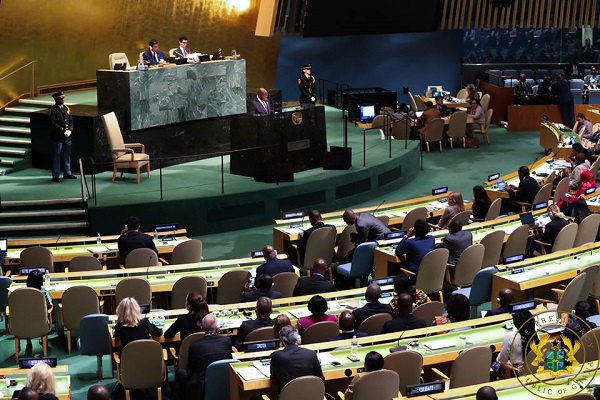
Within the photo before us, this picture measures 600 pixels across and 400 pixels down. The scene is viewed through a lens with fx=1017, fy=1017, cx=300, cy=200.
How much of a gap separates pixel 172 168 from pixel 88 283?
712 centimetres

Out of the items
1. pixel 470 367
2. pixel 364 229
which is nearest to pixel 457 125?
pixel 364 229

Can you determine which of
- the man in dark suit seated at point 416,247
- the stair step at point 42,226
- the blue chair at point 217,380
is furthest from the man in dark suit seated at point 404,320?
the stair step at point 42,226

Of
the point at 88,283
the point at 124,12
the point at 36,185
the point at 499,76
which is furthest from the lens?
the point at 499,76

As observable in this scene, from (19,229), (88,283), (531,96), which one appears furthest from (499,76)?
(88,283)

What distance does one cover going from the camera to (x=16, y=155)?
17891mm

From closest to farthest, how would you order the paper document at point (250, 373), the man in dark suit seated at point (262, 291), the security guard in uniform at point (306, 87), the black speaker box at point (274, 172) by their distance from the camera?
the paper document at point (250, 373)
the man in dark suit seated at point (262, 291)
the black speaker box at point (274, 172)
the security guard in uniform at point (306, 87)

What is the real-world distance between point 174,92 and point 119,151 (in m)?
1.96

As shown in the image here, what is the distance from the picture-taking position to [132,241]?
1227cm

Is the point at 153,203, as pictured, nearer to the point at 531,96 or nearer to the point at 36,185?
the point at 36,185

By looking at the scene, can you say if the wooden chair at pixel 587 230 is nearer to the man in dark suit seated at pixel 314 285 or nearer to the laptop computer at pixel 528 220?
the laptop computer at pixel 528 220

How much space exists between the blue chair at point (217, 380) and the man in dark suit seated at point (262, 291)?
5.98 feet

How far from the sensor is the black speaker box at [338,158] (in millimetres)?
17562

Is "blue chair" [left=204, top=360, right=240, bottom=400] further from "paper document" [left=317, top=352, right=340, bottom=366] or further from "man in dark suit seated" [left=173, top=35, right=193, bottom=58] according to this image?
"man in dark suit seated" [left=173, top=35, right=193, bottom=58]

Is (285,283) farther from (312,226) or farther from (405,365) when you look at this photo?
(405,365)
